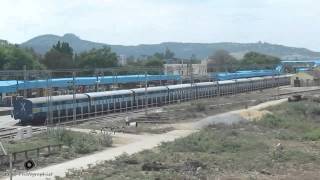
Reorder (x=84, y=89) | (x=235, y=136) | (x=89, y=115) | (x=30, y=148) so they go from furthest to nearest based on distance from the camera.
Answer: (x=84, y=89) < (x=89, y=115) < (x=235, y=136) < (x=30, y=148)

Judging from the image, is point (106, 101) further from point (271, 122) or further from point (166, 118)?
point (271, 122)

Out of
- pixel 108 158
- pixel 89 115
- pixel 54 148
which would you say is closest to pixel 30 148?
pixel 54 148

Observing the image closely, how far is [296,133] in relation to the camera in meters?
49.3

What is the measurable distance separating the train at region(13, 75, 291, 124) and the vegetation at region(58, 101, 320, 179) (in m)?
13.4

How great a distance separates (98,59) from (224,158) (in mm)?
100760

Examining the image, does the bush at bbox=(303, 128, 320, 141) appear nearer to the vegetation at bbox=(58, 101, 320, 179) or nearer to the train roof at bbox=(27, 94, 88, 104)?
the vegetation at bbox=(58, 101, 320, 179)

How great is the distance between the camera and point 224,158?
32469 mm

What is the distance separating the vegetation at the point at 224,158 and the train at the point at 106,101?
13.4 meters

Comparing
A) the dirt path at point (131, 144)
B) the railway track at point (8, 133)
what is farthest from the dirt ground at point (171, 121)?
the railway track at point (8, 133)

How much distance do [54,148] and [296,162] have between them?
12991 millimetres

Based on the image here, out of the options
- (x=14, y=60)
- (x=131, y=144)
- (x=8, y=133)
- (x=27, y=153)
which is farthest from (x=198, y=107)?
(x=14, y=60)

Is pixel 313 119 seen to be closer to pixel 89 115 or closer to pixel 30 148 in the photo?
pixel 89 115

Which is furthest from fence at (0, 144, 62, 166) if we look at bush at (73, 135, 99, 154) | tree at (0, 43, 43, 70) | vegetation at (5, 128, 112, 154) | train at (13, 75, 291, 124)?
tree at (0, 43, 43, 70)

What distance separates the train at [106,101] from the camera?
51.7 metres
